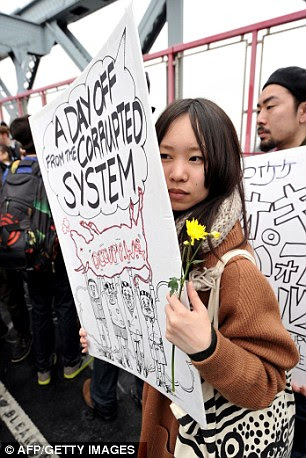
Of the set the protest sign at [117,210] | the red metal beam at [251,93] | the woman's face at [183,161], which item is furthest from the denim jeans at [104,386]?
the red metal beam at [251,93]

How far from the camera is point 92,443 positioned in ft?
5.17

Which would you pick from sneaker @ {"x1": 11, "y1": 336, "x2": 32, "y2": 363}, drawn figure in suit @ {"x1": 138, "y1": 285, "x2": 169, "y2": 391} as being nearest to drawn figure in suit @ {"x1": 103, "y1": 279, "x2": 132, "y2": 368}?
drawn figure in suit @ {"x1": 138, "y1": 285, "x2": 169, "y2": 391}

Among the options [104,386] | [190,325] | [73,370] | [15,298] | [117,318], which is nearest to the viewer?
[190,325]

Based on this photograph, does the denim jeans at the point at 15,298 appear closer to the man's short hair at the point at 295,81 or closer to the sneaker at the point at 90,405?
the sneaker at the point at 90,405

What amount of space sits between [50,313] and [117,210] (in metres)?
1.48

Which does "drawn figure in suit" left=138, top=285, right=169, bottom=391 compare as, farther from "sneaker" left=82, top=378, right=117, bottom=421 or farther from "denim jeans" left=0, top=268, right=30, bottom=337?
"denim jeans" left=0, top=268, right=30, bottom=337

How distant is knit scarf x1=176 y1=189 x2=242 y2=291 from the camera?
68 centimetres

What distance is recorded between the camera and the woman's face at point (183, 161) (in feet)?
2.27

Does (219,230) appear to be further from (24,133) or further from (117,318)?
(24,133)

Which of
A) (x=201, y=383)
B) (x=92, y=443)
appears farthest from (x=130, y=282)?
(x=92, y=443)

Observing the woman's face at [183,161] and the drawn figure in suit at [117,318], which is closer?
the woman's face at [183,161]

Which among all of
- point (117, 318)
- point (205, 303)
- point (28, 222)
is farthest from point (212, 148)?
point (28, 222)

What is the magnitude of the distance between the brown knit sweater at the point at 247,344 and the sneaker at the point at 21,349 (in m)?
2.08

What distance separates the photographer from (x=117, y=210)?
0.76 metres
